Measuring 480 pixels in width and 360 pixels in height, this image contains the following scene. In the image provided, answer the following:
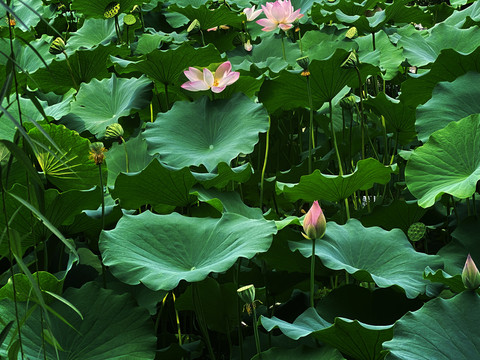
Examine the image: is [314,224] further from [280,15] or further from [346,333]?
[280,15]

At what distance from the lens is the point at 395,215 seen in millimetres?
1448

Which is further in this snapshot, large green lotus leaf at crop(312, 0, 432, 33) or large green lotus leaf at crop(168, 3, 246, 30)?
large green lotus leaf at crop(168, 3, 246, 30)

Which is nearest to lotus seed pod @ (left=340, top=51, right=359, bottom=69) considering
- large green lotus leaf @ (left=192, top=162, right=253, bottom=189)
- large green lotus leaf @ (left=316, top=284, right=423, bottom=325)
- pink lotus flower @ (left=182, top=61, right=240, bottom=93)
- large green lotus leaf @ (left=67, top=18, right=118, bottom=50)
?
pink lotus flower @ (left=182, top=61, right=240, bottom=93)

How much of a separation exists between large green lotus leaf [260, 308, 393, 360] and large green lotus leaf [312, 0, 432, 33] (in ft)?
4.34

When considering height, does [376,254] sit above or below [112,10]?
below

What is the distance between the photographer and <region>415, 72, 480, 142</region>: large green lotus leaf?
1489mm

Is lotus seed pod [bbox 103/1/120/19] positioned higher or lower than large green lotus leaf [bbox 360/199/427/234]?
higher

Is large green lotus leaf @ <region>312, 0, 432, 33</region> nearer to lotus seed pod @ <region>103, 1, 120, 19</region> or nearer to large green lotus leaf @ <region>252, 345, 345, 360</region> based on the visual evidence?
lotus seed pod @ <region>103, 1, 120, 19</region>

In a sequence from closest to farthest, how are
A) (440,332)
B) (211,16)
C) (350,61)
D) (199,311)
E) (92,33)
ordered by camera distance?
(440,332) < (199,311) < (350,61) < (211,16) < (92,33)

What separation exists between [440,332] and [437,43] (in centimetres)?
116

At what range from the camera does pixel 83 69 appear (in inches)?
84.7

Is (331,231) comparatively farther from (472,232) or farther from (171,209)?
(171,209)

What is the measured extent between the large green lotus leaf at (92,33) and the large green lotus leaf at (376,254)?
1.66m

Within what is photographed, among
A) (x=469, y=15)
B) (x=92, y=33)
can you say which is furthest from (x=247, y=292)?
(x=92, y=33)
